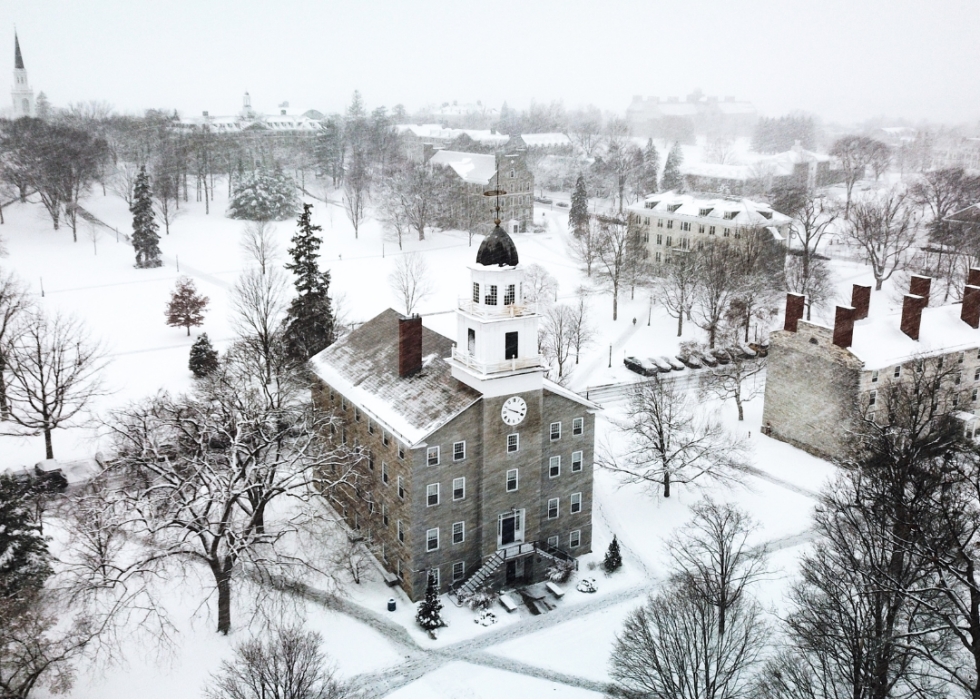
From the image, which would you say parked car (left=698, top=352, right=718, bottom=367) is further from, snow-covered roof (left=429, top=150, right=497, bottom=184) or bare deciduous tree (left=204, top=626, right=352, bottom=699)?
snow-covered roof (left=429, top=150, right=497, bottom=184)

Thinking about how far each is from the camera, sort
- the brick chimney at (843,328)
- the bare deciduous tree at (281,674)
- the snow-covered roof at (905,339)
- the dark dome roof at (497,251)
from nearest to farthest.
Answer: the bare deciduous tree at (281,674), the dark dome roof at (497,251), the brick chimney at (843,328), the snow-covered roof at (905,339)

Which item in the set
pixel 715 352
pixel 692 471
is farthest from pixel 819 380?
pixel 715 352

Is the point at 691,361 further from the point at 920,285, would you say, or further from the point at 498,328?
the point at 498,328

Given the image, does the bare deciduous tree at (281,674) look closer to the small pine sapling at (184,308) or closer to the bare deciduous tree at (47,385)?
the bare deciduous tree at (47,385)

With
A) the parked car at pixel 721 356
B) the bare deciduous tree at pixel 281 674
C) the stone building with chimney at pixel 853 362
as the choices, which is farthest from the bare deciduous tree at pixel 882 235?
the bare deciduous tree at pixel 281 674

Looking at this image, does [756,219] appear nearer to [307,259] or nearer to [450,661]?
[307,259]

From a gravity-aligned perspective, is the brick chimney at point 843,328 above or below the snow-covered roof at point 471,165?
below
